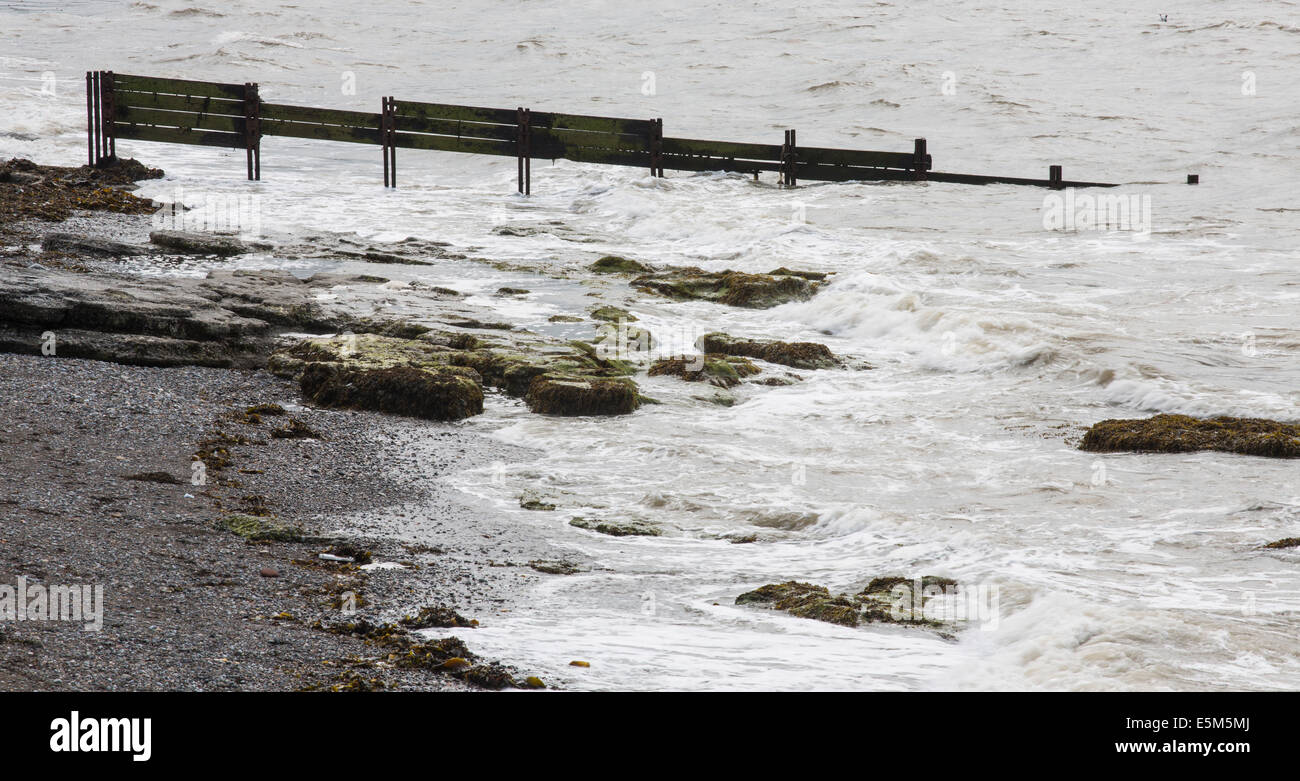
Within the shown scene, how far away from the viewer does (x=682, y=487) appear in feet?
28.4

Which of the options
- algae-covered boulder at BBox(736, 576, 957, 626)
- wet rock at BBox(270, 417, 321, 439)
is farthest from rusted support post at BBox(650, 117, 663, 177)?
algae-covered boulder at BBox(736, 576, 957, 626)

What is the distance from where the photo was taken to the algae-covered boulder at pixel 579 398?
10508 mm

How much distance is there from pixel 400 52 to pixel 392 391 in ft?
146

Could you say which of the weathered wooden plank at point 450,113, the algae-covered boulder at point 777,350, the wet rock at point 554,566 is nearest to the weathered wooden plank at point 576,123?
the weathered wooden plank at point 450,113

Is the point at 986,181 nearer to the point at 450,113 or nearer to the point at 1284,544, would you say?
the point at 450,113

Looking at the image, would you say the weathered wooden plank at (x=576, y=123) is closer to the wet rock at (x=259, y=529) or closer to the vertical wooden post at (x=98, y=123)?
the vertical wooden post at (x=98, y=123)

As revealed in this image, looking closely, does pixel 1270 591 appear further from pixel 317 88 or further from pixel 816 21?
pixel 816 21

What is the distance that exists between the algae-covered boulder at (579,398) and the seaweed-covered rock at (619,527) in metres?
2.73

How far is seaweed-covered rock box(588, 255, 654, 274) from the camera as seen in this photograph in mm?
16953

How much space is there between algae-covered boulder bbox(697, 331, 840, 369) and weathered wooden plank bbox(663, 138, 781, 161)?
1235cm

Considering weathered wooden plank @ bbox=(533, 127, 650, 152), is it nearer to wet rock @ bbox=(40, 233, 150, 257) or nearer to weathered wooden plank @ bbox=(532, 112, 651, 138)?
weathered wooden plank @ bbox=(532, 112, 651, 138)

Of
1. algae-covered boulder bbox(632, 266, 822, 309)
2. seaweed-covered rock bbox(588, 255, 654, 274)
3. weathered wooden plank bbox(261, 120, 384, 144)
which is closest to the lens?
algae-covered boulder bbox(632, 266, 822, 309)

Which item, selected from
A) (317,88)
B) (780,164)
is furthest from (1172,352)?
(317,88)
